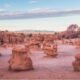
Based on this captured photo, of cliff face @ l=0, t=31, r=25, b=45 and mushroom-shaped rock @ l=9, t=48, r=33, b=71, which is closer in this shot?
mushroom-shaped rock @ l=9, t=48, r=33, b=71

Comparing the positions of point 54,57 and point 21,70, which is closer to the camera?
point 21,70

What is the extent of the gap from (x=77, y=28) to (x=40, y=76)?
172ft

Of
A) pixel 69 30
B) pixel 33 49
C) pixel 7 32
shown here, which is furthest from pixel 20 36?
pixel 33 49

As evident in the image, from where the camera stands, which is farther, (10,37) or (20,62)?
(10,37)

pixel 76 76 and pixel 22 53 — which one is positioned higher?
pixel 22 53

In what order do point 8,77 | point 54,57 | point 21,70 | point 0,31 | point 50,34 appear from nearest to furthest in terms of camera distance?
point 8,77, point 21,70, point 54,57, point 0,31, point 50,34

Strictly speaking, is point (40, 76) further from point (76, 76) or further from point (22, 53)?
point (22, 53)

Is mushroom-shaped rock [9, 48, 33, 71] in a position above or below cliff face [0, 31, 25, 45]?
below

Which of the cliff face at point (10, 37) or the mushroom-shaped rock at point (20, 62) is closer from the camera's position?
the mushroom-shaped rock at point (20, 62)

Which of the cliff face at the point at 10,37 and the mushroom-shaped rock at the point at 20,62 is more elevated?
the cliff face at the point at 10,37

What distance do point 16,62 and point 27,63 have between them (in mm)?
676

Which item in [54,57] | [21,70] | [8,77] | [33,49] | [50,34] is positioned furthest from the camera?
[50,34]

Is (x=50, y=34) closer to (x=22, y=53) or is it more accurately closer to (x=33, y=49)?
(x=33, y=49)

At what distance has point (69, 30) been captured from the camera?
210 ft
